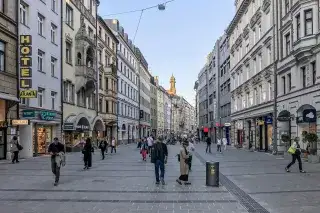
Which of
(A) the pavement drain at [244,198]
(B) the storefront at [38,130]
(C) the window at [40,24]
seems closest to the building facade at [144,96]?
(B) the storefront at [38,130]

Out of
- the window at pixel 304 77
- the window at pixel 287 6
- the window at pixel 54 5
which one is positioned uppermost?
the window at pixel 54 5

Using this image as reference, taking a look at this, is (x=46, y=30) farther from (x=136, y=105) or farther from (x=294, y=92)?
(x=136, y=105)

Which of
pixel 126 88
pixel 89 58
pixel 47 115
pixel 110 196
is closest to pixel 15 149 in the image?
pixel 47 115

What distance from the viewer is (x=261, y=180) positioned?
50.9 ft

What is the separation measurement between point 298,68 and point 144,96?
6890 cm

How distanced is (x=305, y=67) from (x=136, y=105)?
57.9 meters

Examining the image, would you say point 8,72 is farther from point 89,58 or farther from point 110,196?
point 89,58

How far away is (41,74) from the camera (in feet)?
106

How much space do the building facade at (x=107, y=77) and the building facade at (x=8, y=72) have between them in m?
24.5

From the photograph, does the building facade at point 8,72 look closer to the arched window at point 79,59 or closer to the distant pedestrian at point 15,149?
the distant pedestrian at point 15,149

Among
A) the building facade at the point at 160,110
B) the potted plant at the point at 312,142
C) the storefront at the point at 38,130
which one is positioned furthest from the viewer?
the building facade at the point at 160,110

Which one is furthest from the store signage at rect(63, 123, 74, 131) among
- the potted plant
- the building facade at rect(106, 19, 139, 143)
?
the building facade at rect(106, 19, 139, 143)

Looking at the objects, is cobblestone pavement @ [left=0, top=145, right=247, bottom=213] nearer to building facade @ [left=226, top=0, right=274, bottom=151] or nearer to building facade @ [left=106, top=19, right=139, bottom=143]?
building facade @ [left=226, top=0, right=274, bottom=151]

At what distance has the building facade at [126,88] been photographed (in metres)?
65.9
